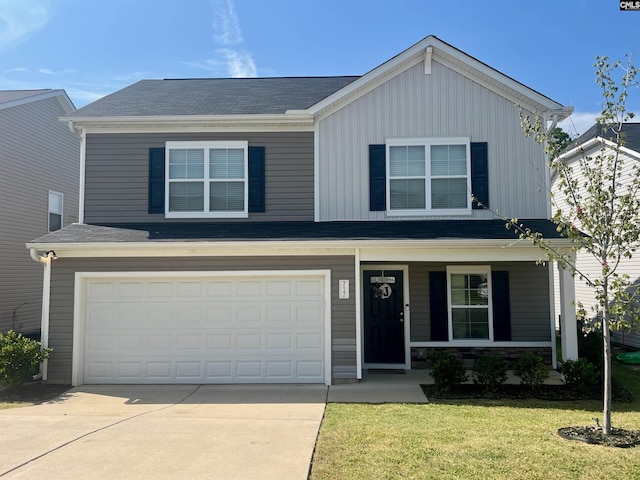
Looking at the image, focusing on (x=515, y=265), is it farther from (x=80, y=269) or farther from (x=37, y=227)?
(x=37, y=227)

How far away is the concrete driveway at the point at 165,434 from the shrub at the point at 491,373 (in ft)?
8.97

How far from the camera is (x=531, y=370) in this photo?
8281 mm

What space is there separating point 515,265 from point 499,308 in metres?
1.02

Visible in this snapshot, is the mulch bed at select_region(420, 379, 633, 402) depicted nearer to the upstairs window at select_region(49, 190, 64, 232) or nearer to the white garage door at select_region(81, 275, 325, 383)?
the white garage door at select_region(81, 275, 325, 383)

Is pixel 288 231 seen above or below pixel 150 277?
above

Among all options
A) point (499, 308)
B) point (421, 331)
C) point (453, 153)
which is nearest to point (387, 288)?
point (421, 331)

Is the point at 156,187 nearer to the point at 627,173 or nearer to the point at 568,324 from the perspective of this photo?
the point at 568,324

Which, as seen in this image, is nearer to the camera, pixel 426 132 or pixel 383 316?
pixel 426 132

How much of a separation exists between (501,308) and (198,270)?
21.2 feet

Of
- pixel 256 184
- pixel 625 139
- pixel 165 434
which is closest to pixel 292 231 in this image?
pixel 256 184

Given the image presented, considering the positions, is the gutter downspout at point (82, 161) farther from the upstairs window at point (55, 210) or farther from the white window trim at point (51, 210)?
the upstairs window at point (55, 210)

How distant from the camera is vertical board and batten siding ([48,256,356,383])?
932cm

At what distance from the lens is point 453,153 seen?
1069cm

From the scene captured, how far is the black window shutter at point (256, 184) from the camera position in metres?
10.7
